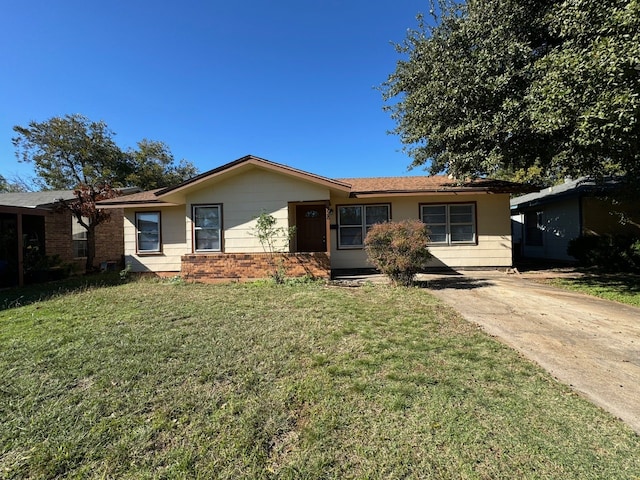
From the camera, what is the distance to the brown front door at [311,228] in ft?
38.9

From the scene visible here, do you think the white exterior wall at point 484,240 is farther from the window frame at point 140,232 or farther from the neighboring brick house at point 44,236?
the neighboring brick house at point 44,236

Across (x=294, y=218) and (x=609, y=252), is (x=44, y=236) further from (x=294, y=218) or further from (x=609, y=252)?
(x=609, y=252)

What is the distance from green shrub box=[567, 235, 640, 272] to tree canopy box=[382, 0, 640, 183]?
8.39 ft

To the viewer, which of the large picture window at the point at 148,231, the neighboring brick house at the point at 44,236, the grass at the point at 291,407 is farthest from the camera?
the large picture window at the point at 148,231

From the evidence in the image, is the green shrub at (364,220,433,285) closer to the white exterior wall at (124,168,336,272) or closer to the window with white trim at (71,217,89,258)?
the white exterior wall at (124,168,336,272)

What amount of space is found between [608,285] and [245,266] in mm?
10153

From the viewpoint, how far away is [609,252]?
11.1 metres

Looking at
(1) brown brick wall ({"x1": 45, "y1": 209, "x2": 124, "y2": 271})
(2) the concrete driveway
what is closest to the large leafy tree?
(1) brown brick wall ({"x1": 45, "y1": 209, "x2": 124, "y2": 271})

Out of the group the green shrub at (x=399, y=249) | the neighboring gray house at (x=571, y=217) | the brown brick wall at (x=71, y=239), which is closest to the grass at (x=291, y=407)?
the green shrub at (x=399, y=249)

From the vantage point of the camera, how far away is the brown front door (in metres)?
11.8

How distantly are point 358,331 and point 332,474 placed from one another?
2.69 m

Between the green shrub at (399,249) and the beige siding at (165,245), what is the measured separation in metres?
7.11

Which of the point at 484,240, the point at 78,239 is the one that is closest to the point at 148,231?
the point at 78,239

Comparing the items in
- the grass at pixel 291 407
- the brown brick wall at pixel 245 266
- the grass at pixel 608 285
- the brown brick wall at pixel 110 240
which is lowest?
the grass at pixel 291 407
